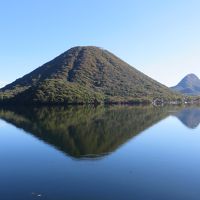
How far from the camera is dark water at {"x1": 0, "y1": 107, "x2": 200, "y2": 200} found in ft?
117

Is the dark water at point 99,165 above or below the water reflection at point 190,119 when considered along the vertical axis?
below

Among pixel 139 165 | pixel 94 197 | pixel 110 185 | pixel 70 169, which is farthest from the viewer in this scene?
pixel 139 165

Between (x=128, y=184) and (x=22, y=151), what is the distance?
29046 mm

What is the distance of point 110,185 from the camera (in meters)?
38.1

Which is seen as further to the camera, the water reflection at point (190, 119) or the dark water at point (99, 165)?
the water reflection at point (190, 119)

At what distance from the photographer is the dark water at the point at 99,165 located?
35781 millimetres

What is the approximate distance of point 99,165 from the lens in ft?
158

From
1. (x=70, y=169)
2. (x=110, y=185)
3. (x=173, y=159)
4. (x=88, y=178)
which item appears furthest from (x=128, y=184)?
Result: (x=173, y=159)

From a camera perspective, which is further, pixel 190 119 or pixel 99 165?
pixel 190 119

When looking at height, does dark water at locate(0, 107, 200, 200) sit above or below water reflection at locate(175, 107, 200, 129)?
below

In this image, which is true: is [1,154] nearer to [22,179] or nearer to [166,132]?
[22,179]

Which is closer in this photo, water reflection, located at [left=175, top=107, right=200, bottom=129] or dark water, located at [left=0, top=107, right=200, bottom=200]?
dark water, located at [left=0, top=107, right=200, bottom=200]

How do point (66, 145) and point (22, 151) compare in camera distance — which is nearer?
point (22, 151)

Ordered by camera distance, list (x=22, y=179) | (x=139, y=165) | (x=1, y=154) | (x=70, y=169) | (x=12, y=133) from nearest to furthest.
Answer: (x=22, y=179) < (x=70, y=169) < (x=139, y=165) < (x=1, y=154) < (x=12, y=133)
